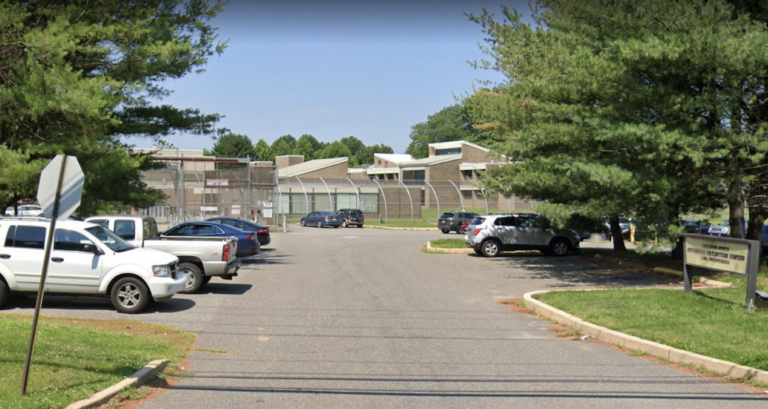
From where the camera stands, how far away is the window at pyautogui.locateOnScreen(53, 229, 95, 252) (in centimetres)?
1309

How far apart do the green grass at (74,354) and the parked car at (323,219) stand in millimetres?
42254

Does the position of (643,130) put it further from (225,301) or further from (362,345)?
(225,301)

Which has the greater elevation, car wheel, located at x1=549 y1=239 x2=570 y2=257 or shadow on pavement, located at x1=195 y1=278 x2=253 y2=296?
car wheel, located at x1=549 y1=239 x2=570 y2=257

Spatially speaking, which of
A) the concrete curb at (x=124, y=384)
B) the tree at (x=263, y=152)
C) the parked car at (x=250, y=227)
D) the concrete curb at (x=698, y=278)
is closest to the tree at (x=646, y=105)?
the concrete curb at (x=698, y=278)

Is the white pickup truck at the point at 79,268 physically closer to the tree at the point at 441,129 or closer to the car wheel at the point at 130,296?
the car wheel at the point at 130,296

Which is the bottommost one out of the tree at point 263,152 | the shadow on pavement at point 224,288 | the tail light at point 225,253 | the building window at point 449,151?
the shadow on pavement at point 224,288

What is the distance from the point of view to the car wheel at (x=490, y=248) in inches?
1065

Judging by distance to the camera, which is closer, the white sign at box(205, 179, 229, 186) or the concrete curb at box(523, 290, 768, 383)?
the concrete curb at box(523, 290, 768, 383)

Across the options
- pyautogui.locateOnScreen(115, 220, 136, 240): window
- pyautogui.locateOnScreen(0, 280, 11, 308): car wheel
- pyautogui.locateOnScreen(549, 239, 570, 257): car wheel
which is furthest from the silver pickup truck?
pyautogui.locateOnScreen(549, 239, 570, 257): car wheel

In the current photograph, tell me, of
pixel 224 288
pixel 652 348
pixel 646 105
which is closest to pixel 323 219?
pixel 224 288

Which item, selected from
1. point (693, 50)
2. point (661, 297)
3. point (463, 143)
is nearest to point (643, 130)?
point (693, 50)

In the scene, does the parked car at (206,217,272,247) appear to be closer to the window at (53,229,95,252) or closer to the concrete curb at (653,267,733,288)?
the concrete curb at (653,267,733,288)

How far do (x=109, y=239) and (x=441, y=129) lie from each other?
130m

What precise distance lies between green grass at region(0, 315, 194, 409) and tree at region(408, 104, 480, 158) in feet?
410
